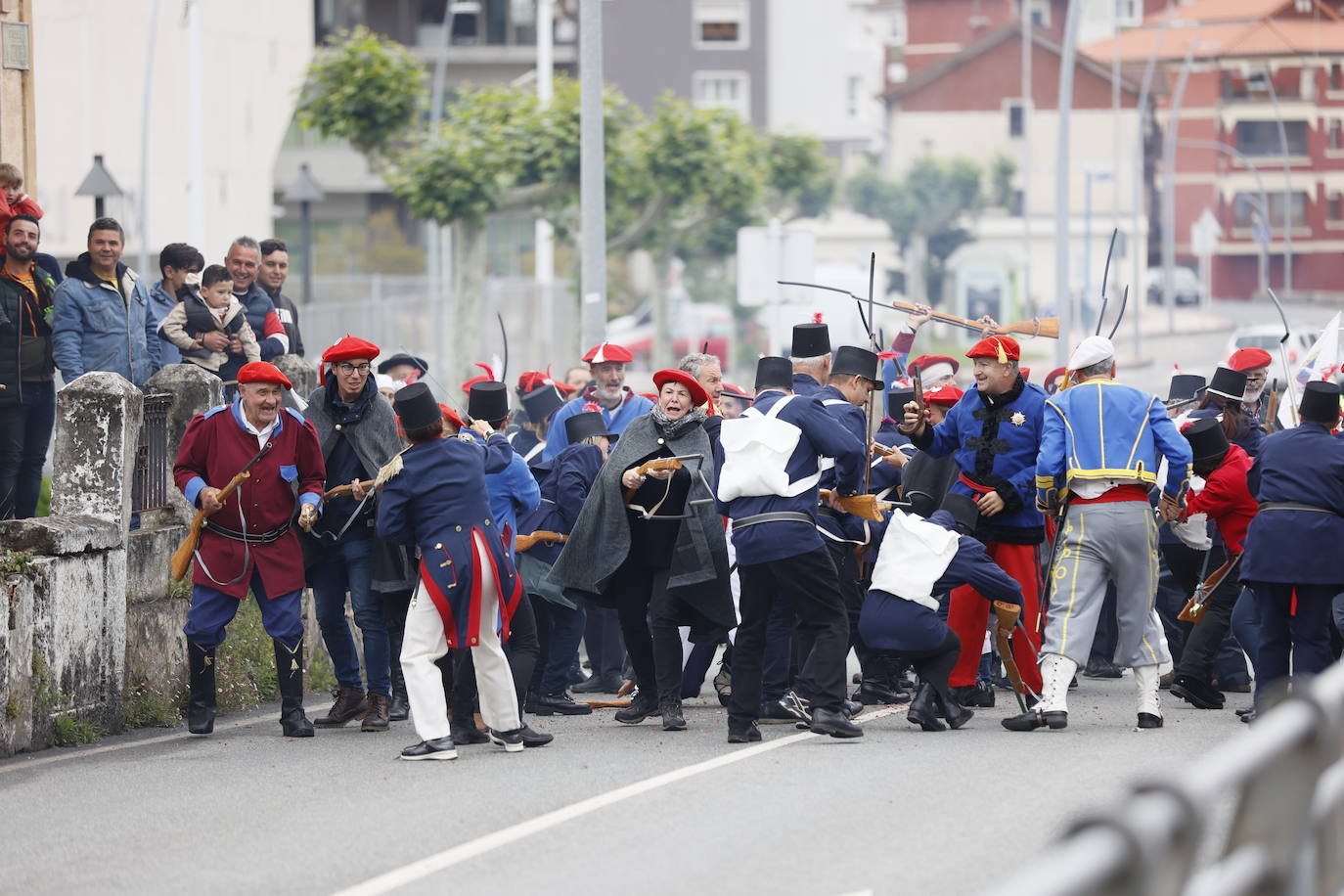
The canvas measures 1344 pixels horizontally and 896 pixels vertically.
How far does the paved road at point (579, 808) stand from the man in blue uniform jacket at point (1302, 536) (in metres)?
0.60

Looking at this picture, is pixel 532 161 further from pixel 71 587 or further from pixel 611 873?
pixel 611 873

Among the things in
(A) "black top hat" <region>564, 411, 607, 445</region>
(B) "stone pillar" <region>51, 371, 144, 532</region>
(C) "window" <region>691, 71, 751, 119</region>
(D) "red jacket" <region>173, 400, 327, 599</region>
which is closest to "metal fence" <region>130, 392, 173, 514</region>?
(B) "stone pillar" <region>51, 371, 144, 532</region>

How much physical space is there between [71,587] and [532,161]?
2354 cm

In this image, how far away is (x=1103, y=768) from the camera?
883 cm

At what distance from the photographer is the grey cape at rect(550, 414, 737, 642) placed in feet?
33.6

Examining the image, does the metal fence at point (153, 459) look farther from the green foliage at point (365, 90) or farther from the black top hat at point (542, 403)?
the green foliage at point (365, 90)

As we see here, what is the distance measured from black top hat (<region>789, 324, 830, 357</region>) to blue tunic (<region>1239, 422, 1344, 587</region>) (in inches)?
97.8

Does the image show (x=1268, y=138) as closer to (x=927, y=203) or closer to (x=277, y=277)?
(x=927, y=203)

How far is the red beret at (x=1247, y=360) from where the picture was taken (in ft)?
38.2

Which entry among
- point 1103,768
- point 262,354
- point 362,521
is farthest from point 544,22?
point 1103,768

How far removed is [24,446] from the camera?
12406 mm

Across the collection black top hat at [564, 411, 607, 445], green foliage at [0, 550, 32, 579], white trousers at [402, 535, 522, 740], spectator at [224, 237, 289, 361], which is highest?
spectator at [224, 237, 289, 361]

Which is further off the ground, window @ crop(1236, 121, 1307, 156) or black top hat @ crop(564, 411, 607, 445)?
window @ crop(1236, 121, 1307, 156)

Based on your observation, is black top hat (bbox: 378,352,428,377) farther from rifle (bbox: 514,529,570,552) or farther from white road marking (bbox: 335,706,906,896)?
white road marking (bbox: 335,706,906,896)
